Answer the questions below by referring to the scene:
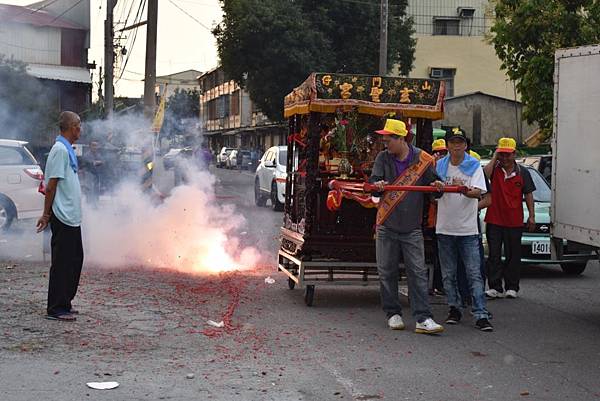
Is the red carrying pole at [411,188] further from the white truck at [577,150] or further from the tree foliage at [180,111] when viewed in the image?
the tree foliage at [180,111]

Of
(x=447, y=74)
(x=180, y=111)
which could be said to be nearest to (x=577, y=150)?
(x=447, y=74)

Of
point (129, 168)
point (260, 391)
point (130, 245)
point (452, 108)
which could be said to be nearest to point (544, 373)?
point (260, 391)

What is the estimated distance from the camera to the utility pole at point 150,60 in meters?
21.3

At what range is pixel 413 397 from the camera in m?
5.87

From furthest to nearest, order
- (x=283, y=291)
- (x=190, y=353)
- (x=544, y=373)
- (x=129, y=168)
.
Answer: (x=129, y=168), (x=283, y=291), (x=190, y=353), (x=544, y=373)

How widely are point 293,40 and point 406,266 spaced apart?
25.6 metres

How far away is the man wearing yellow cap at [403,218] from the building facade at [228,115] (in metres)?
56.2

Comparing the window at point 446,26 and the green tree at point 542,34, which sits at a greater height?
the window at point 446,26

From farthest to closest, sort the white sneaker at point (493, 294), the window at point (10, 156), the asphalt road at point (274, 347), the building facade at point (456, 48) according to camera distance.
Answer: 1. the building facade at point (456, 48)
2. the window at point (10, 156)
3. the white sneaker at point (493, 294)
4. the asphalt road at point (274, 347)

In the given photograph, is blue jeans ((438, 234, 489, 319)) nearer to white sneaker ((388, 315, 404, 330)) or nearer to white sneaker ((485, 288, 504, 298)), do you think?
white sneaker ((388, 315, 404, 330))

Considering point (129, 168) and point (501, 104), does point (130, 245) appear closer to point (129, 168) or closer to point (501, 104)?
point (129, 168)

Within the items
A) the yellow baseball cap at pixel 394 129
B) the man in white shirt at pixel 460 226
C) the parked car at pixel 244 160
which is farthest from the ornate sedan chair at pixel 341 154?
the parked car at pixel 244 160

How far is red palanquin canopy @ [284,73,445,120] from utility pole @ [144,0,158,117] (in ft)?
41.1

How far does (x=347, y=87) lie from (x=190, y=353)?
142 inches
